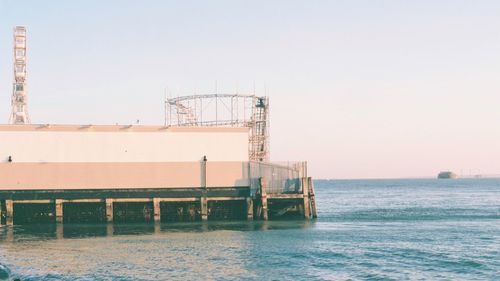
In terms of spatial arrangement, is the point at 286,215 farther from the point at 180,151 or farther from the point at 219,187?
the point at 180,151

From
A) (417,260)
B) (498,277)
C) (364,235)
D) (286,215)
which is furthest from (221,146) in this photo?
(498,277)

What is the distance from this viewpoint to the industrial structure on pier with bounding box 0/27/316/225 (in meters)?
50.8

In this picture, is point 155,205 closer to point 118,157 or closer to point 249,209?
point 118,157

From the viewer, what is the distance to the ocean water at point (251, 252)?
29.5 metres

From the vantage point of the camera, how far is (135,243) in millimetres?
39250

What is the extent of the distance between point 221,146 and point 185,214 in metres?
6.81

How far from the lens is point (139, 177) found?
5216 centimetres

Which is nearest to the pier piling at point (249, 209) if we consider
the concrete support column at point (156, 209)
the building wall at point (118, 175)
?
the building wall at point (118, 175)

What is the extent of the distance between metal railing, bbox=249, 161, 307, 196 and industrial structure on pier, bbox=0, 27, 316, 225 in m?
0.09

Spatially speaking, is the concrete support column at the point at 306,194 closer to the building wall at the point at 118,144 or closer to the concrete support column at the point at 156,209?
the building wall at the point at 118,144

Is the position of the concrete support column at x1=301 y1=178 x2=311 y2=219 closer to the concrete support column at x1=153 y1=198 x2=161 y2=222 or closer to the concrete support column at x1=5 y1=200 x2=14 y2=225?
the concrete support column at x1=153 y1=198 x2=161 y2=222

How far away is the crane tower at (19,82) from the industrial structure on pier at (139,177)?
26.0 meters

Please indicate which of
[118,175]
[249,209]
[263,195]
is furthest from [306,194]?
[118,175]

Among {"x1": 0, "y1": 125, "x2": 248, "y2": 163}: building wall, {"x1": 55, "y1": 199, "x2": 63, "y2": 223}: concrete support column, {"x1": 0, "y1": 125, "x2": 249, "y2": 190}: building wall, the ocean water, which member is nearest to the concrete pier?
{"x1": 55, "y1": 199, "x2": 63, "y2": 223}: concrete support column
